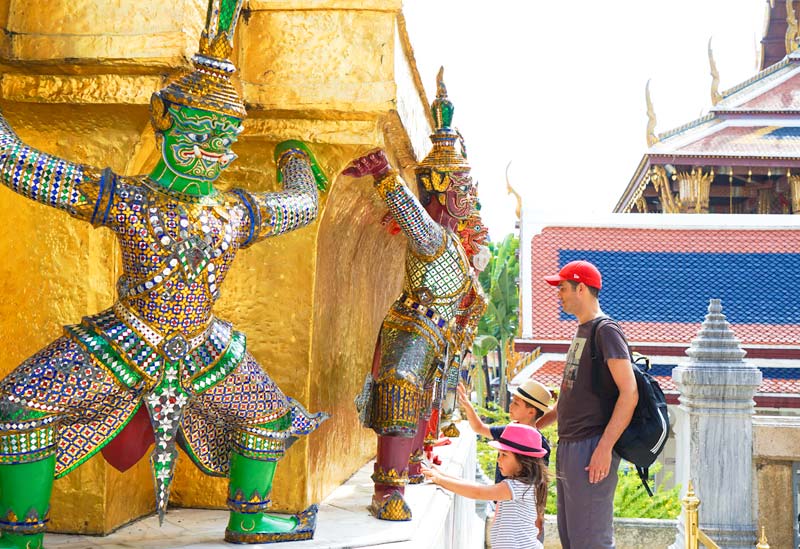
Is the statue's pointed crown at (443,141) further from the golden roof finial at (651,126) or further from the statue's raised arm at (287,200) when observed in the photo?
the golden roof finial at (651,126)

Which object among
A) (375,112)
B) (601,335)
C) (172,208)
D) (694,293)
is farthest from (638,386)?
(694,293)

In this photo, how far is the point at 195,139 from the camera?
2281 millimetres

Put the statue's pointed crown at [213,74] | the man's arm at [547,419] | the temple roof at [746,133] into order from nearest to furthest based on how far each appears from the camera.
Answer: the statue's pointed crown at [213,74], the man's arm at [547,419], the temple roof at [746,133]

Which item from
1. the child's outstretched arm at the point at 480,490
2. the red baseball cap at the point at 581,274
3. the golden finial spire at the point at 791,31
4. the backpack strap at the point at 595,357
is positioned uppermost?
the golden finial spire at the point at 791,31

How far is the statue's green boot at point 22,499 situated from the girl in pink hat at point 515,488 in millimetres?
1566

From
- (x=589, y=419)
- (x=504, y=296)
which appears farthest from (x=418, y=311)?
(x=504, y=296)

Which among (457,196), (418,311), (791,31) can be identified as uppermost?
(791,31)

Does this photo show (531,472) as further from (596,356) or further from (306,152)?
(306,152)

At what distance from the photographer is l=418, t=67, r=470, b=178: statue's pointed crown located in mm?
3531

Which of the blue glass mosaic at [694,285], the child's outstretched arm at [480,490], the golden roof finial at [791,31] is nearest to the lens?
the child's outstretched arm at [480,490]

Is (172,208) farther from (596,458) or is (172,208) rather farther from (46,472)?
(596,458)

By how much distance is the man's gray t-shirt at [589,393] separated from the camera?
341 cm

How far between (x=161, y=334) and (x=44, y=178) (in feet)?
1.54

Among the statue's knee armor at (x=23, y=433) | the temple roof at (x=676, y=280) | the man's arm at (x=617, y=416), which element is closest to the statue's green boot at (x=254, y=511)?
the statue's knee armor at (x=23, y=433)
